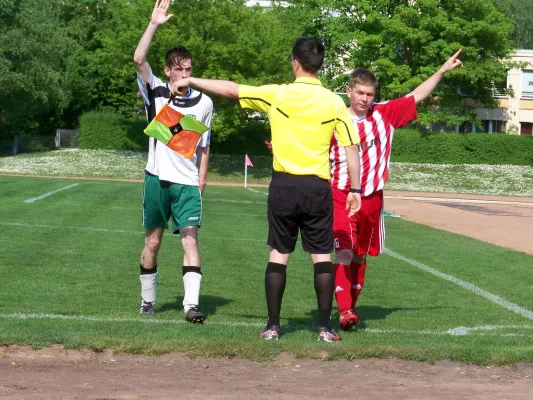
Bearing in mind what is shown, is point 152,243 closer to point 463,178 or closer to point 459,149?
point 463,178

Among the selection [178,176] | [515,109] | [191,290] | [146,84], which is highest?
[515,109]

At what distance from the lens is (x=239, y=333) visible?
24.0 ft

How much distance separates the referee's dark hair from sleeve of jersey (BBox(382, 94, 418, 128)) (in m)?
1.35

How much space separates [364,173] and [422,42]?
171 ft

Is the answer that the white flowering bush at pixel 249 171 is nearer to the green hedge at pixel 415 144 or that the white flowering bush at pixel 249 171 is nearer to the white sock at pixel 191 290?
the green hedge at pixel 415 144

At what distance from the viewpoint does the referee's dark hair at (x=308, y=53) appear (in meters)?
7.03

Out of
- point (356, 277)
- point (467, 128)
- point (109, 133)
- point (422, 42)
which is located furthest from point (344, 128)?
point (467, 128)

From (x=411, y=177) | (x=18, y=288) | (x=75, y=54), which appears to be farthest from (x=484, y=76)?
(x=18, y=288)

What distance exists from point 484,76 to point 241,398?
56.1m

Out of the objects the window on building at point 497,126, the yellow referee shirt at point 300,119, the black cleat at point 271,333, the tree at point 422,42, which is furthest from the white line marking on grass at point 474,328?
the window on building at point 497,126

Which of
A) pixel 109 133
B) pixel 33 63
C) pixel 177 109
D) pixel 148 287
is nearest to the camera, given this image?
pixel 177 109

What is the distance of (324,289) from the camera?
7.30 meters

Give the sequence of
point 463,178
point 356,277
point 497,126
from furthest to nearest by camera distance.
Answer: point 497,126 < point 463,178 < point 356,277

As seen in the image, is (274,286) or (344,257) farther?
(344,257)
